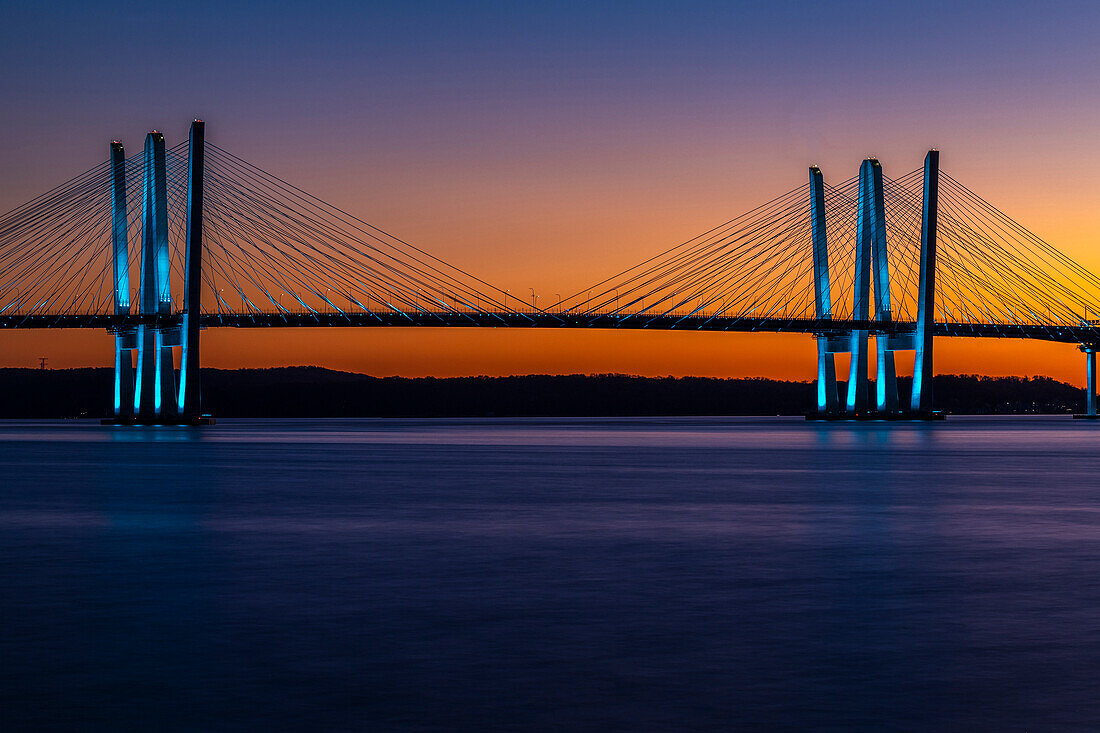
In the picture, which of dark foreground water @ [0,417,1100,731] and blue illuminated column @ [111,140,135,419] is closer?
dark foreground water @ [0,417,1100,731]

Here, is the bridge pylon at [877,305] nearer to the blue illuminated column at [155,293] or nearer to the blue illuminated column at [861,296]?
the blue illuminated column at [861,296]

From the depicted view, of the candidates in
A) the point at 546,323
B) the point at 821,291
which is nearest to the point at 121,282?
the point at 546,323

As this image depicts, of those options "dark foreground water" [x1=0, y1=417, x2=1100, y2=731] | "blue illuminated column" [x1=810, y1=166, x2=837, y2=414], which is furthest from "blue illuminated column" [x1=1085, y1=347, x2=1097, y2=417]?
"dark foreground water" [x1=0, y1=417, x2=1100, y2=731]

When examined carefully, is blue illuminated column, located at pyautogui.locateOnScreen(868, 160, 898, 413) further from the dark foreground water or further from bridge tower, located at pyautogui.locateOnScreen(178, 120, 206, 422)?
the dark foreground water

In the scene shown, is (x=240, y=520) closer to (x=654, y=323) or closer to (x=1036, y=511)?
(x=1036, y=511)

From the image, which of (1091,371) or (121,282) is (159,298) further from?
(1091,371)
